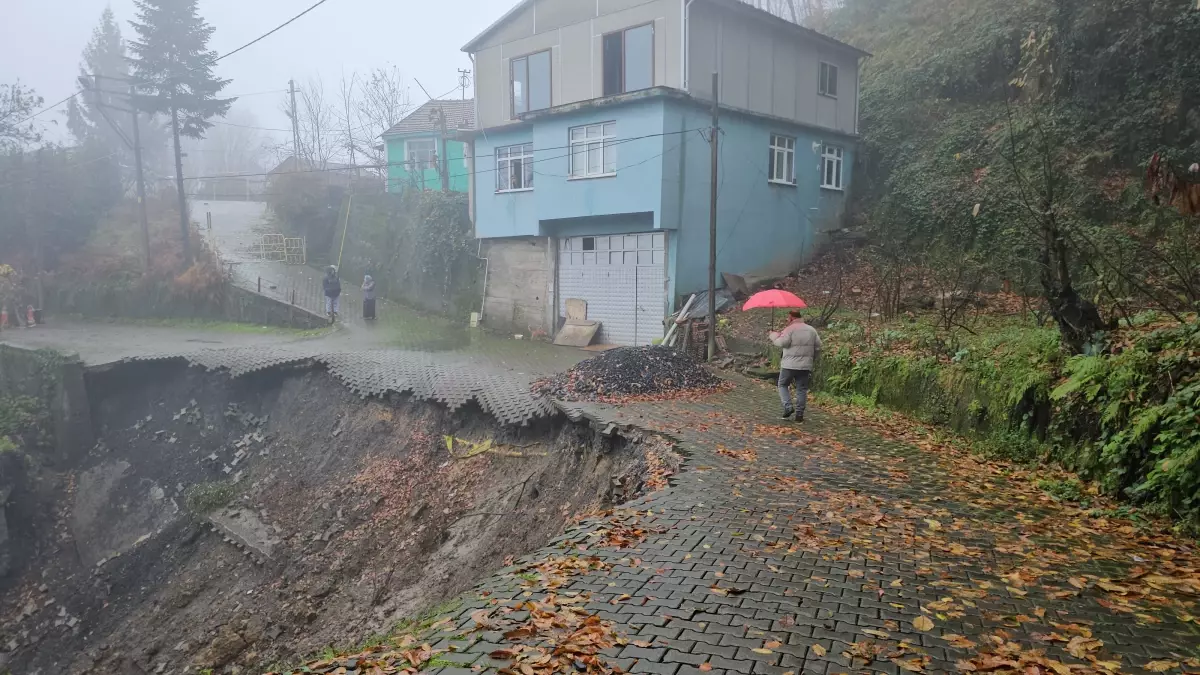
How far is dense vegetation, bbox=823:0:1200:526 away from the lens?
287 inches

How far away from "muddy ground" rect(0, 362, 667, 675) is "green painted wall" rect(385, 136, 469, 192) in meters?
16.4

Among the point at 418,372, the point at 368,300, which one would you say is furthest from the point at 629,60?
the point at 368,300

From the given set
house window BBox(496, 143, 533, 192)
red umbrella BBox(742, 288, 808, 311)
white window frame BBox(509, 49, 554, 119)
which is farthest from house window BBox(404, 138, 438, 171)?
red umbrella BBox(742, 288, 808, 311)

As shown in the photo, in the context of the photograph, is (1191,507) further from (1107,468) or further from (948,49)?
(948,49)

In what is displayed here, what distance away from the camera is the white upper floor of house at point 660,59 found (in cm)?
1825

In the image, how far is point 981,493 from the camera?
7234mm

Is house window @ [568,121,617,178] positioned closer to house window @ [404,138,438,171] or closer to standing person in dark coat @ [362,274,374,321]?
standing person in dark coat @ [362,274,374,321]

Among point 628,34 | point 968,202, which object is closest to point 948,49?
point 968,202

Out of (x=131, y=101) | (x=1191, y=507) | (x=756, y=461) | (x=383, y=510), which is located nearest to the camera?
(x=1191, y=507)

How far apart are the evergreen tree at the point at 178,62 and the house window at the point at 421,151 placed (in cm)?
783

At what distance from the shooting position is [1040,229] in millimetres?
12328

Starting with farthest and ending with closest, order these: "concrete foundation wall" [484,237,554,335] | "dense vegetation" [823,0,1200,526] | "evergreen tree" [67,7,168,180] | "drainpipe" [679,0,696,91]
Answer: "evergreen tree" [67,7,168,180], "concrete foundation wall" [484,237,554,335], "drainpipe" [679,0,696,91], "dense vegetation" [823,0,1200,526]

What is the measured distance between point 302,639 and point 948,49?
25.3m

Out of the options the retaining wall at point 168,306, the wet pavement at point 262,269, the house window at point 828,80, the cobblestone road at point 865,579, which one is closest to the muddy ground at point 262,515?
the cobblestone road at point 865,579
